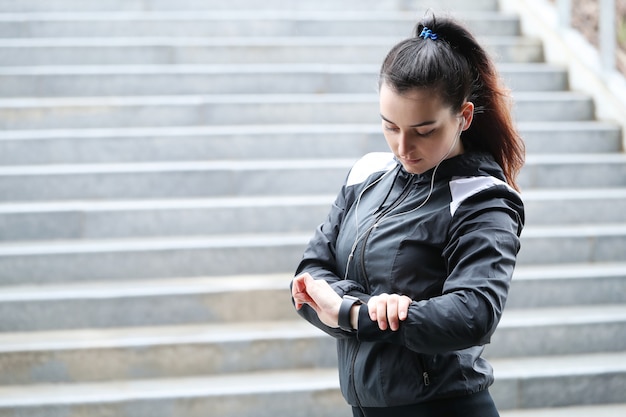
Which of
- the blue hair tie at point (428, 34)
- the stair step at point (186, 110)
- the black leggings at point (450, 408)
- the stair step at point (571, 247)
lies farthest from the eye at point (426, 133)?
the stair step at point (186, 110)

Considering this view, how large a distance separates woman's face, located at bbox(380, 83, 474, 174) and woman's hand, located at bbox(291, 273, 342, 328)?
1.04ft

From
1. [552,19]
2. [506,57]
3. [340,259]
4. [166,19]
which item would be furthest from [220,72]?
[340,259]

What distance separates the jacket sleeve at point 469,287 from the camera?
1.57 m

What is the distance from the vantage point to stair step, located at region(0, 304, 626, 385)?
3850mm

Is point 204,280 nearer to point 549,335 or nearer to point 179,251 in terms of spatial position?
point 179,251

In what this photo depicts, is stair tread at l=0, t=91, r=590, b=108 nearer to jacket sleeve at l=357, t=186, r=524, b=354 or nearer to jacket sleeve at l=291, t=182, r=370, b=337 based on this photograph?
jacket sleeve at l=291, t=182, r=370, b=337

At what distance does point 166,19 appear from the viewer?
20.2 ft

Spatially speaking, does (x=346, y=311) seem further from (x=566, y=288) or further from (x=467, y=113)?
(x=566, y=288)

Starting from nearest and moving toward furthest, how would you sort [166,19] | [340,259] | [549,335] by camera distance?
[340,259]
[549,335]
[166,19]

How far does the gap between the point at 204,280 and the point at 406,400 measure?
107 inches

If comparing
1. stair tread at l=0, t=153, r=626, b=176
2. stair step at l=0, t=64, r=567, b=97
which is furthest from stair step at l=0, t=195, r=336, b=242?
stair step at l=0, t=64, r=567, b=97

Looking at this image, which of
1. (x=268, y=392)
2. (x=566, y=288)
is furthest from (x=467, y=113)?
(x=566, y=288)

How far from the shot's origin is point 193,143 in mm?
5105

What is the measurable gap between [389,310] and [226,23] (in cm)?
493
